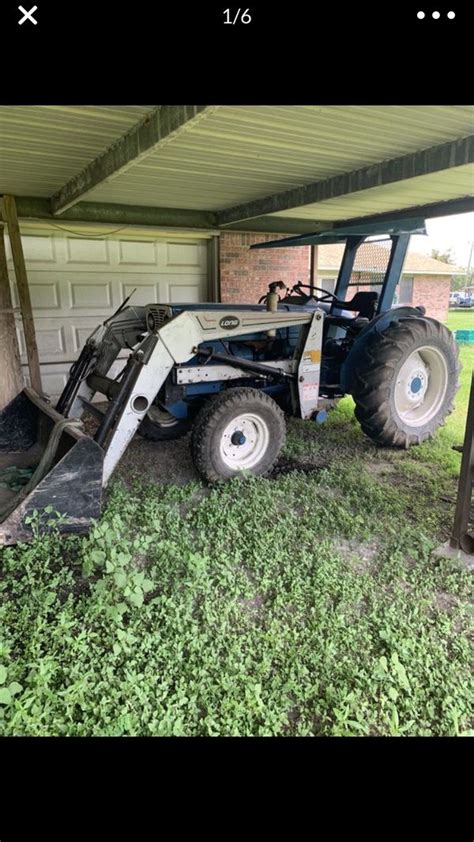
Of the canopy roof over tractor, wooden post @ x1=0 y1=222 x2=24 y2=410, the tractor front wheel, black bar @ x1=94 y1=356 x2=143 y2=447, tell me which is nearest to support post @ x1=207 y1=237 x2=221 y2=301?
the canopy roof over tractor

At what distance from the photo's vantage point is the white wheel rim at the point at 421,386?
5.32 metres

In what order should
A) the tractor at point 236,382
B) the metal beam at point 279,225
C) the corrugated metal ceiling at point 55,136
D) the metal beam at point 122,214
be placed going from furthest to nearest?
the metal beam at point 279,225
the metal beam at point 122,214
the tractor at point 236,382
the corrugated metal ceiling at point 55,136

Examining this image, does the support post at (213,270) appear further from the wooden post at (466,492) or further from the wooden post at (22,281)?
the wooden post at (466,492)

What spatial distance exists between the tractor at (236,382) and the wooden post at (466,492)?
1.74m

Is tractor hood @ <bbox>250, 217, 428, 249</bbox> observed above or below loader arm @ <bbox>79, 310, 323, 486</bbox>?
above

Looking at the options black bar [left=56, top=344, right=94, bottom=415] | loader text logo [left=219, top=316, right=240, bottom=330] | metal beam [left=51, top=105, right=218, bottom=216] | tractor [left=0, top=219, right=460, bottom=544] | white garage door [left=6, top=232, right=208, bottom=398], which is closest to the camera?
metal beam [left=51, top=105, right=218, bottom=216]

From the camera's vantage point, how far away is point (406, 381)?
5352 mm

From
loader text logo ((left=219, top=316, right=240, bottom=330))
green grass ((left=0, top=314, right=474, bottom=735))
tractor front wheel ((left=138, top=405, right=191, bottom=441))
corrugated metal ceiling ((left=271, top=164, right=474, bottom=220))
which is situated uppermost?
corrugated metal ceiling ((left=271, top=164, right=474, bottom=220))

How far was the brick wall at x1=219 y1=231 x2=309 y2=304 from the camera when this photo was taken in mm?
7602

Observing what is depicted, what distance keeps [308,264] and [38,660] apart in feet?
24.8

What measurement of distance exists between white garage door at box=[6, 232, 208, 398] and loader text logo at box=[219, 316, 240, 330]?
334 centimetres

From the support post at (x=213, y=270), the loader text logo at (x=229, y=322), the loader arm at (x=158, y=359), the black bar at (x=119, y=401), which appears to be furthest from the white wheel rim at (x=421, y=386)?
the support post at (x=213, y=270)

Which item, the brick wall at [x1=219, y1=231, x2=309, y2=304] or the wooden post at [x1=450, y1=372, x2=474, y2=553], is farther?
the brick wall at [x1=219, y1=231, x2=309, y2=304]
